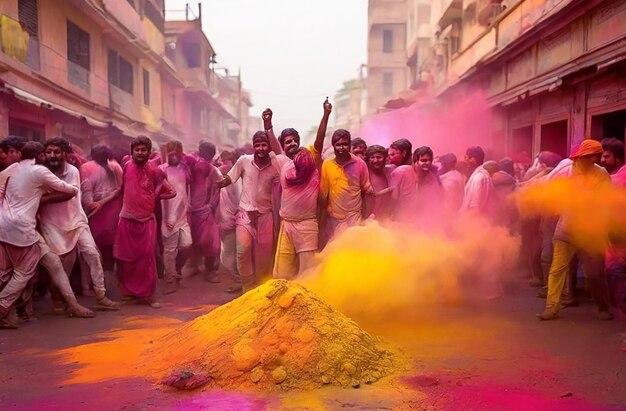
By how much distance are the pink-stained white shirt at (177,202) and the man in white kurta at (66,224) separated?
1518 mm

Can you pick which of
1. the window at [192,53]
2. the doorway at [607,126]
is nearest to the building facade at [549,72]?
the doorway at [607,126]

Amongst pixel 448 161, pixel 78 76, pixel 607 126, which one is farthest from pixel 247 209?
pixel 78 76

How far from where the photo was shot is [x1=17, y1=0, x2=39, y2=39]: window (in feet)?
45.2

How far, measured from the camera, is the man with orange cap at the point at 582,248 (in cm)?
593

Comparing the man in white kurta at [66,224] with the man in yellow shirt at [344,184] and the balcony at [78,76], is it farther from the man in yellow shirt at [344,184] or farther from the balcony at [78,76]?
the balcony at [78,76]

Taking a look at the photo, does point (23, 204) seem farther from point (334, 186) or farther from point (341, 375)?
point (341, 375)

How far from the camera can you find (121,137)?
20.7 m

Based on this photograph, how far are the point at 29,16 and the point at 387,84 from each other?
117 ft

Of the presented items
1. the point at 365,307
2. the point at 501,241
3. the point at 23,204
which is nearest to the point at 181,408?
the point at 365,307

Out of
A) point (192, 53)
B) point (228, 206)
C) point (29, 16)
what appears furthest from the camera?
point (192, 53)

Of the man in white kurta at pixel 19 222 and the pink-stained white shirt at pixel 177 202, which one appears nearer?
the man in white kurta at pixel 19 222

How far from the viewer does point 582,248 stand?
6.05 metres

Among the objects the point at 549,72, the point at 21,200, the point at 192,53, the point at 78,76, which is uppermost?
the point at 192,53

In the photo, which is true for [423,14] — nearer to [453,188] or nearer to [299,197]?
[453,188]
